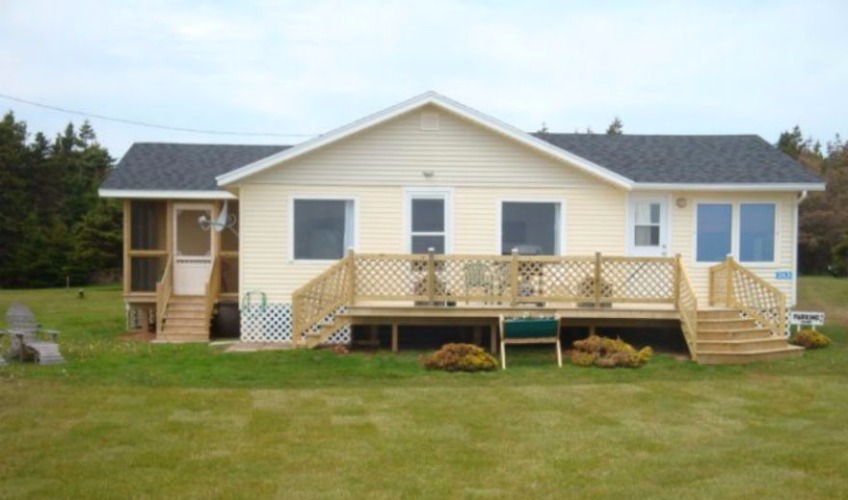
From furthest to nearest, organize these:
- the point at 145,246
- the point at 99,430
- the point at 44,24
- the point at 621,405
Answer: the point at 145,246
the point at 44,24
the point at 621,405
the point at 99,430

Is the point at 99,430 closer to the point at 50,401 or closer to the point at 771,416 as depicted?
the point at 50,401

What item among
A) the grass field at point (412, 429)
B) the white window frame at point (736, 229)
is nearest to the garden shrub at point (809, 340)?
the grass field at point (412, 429)

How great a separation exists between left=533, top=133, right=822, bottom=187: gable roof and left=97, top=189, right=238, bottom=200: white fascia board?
8.41m

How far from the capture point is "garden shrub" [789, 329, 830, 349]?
639 inches

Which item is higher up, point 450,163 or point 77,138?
point 77,138

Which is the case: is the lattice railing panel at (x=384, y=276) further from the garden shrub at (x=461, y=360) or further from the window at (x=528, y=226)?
the window at (x=528, y=226)

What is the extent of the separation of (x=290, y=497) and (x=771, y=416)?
6.11 m

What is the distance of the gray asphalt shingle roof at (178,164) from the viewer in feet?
64.9

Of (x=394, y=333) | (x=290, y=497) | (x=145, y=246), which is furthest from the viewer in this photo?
(x=145, y=246)

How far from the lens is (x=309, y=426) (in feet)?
30.2

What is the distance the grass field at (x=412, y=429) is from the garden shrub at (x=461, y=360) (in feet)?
1.20

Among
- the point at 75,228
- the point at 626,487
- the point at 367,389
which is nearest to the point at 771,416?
the point at 626,487

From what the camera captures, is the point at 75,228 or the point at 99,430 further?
the point at 75,228

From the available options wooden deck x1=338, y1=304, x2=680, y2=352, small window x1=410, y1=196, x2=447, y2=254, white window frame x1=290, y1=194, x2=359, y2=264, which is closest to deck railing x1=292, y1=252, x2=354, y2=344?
wooden deck x1=338, y1=304, x2=680, y2=352
